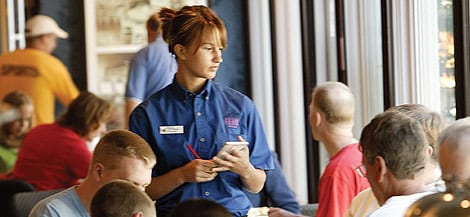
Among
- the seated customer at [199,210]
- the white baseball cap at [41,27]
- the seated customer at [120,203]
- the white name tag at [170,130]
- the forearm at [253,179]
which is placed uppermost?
the white baseball cap at [41,27]

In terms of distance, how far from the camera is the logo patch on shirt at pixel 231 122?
4.20 meters

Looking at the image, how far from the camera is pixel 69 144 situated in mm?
6711

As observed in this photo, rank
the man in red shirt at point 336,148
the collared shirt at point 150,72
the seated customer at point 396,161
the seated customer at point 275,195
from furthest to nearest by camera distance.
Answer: the collared shirt at point 150,72
the seated customer at point 275,195
the man in red shirt at point 336,148
the seated customer at point 396,161

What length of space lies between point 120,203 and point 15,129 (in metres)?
5.34

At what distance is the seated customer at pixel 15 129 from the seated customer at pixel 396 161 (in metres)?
4.98

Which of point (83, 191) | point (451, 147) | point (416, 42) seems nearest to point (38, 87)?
point (416, 42)

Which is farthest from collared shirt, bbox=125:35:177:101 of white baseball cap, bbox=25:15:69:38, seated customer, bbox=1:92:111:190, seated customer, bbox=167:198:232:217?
seated customer, bbox=167:198:232:217

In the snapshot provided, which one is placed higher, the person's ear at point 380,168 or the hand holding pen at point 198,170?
the person's ear at point 380,168

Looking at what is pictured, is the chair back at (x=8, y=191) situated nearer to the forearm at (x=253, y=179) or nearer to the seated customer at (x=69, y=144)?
the seated customer at (x=69, y=144)

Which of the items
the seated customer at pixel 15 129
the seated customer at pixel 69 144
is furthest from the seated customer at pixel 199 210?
the seated customer at pixel 15 129

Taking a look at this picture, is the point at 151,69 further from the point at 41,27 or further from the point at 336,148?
the point at 336,148

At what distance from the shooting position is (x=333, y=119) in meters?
4.64

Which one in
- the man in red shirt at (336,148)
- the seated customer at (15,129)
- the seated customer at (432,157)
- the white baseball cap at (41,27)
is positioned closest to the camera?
the seated customer at (432,157)

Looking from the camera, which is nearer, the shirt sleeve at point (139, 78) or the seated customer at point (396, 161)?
the seated customer at point (396, 161)
